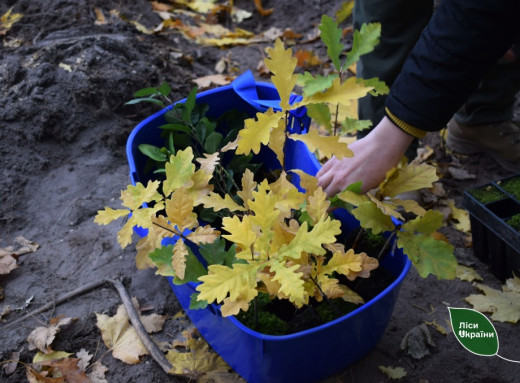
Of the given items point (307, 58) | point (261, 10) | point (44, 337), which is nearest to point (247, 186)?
point (44, 337)

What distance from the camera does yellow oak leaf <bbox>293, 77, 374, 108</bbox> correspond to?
1021 millimetres

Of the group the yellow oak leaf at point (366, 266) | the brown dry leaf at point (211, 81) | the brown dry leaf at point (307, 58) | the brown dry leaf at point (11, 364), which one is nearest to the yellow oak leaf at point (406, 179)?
the yellow oak leaf at point (366, 266)

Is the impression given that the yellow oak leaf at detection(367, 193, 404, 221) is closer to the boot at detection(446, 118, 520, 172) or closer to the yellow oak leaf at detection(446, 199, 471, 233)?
the yellow oak leaf at detection(446, 199, 471, 233)

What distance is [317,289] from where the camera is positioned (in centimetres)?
123

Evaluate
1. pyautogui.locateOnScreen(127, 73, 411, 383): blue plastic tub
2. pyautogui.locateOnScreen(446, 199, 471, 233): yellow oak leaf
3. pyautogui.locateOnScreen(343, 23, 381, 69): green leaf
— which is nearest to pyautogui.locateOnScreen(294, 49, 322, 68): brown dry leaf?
pyautogui.locateOnScreen(446, 199, 471, 233): yellow oak leaf

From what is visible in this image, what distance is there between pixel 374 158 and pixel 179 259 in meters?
0.54

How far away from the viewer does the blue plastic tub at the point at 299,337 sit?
1.21 m

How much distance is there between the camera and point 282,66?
106 cm

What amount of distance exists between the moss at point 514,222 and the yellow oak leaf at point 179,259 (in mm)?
1159

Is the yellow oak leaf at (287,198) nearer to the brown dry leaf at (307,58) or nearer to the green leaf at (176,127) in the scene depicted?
the green leaf at (176,127)

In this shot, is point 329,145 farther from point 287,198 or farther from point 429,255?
point 429,255

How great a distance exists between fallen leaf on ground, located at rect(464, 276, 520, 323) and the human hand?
73 centimetres

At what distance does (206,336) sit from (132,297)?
13.5 inches

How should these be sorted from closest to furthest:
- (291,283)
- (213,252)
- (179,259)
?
(291,283), (179,259), (213,252)
